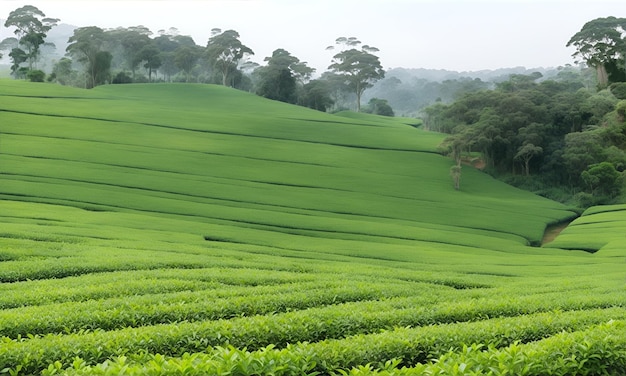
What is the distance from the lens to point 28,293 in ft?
57.3

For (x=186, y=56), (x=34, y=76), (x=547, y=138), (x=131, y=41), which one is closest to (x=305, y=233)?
(x=547, y=138)

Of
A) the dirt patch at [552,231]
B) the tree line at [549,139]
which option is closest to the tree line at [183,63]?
the tree line at [549,139]

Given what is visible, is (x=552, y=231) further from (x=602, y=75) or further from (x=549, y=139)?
(x=602, y=75)

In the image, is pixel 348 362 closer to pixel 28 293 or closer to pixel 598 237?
pixel 28 293

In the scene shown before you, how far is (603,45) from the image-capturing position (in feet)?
346

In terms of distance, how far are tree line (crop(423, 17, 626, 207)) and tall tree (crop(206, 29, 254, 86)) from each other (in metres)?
75.6

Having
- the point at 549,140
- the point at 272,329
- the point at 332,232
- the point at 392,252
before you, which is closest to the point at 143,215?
the point at 332,232

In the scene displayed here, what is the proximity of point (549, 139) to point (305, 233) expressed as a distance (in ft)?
172

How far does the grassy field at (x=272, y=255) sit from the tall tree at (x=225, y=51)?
55.1 metres

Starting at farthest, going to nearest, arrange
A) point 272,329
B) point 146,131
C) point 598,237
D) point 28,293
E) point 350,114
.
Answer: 1. point 350,114
2. point 146,131
3. point 598,237
4. point 28,293
5. point 272,329

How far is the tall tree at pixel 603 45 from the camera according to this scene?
104m

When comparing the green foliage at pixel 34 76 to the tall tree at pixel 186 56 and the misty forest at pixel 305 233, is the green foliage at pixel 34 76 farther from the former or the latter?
the tall tree at pixel 186 56

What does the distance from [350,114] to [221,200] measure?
89.1m

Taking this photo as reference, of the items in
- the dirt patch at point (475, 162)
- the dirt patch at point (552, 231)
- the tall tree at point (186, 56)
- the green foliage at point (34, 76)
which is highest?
the tall tree at point (186, 56)
